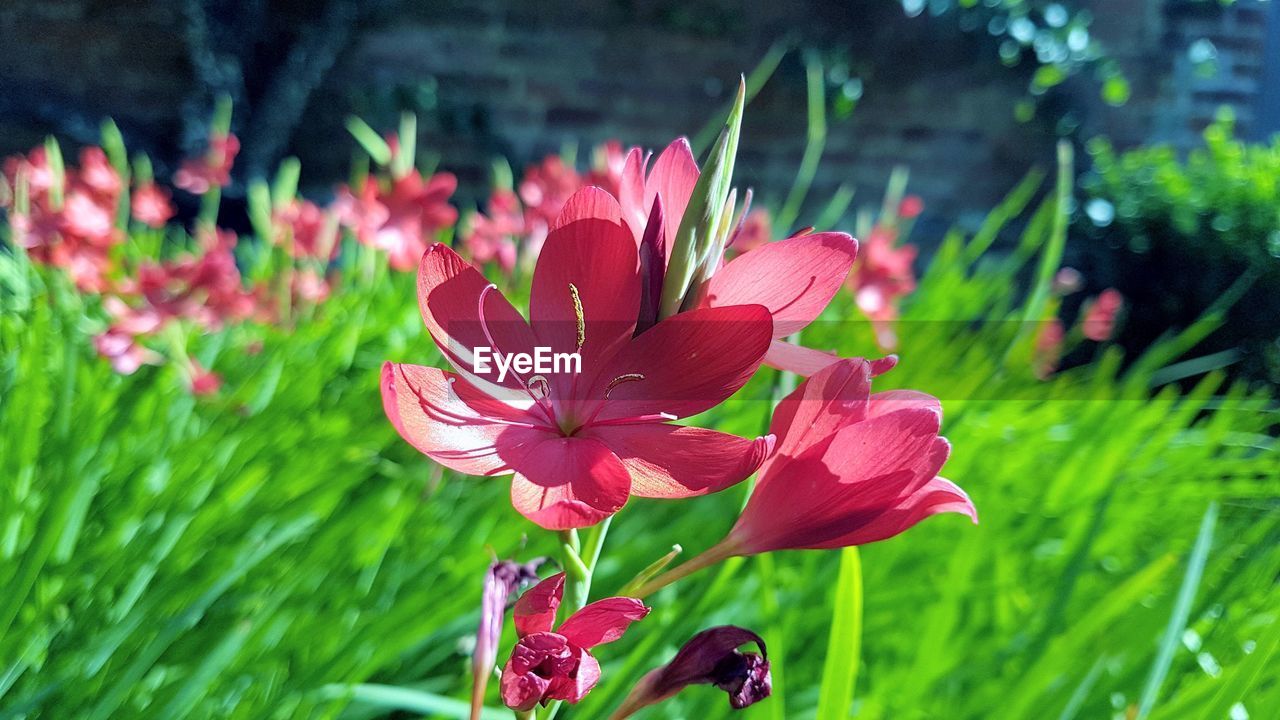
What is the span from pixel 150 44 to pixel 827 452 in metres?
3.25

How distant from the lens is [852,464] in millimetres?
164

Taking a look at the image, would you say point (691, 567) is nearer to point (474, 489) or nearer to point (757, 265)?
point (757, 265)

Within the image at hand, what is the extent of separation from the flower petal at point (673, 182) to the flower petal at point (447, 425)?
0.17 feet

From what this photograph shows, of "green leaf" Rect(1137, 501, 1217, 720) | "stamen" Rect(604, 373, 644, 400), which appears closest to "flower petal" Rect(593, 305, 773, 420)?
"stamen" Rect(604, 373, 644, 400)

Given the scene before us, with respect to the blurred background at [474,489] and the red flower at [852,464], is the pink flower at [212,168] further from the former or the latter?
the red flower at [852,464]

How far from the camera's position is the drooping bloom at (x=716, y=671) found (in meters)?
0.19

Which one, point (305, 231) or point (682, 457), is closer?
point (682, 457)

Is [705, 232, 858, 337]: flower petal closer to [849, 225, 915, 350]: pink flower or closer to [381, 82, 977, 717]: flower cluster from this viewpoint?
[381, 82, 977, 717]: flower cluster

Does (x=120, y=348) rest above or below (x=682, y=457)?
below

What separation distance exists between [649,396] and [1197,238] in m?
2.56

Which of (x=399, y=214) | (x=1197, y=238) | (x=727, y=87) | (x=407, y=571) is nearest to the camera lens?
(x=407, y=571)

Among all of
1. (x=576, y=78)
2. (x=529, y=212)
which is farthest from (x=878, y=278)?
(x=576, y=78)

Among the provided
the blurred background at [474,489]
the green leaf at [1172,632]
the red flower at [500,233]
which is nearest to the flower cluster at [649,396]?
the blurred background at [474,489]

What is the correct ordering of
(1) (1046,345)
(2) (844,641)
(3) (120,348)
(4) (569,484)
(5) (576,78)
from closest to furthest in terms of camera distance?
(4) (569,484), (2) (844,641), (3) (120,348), (1) (1046,345), (5) (576,78)
